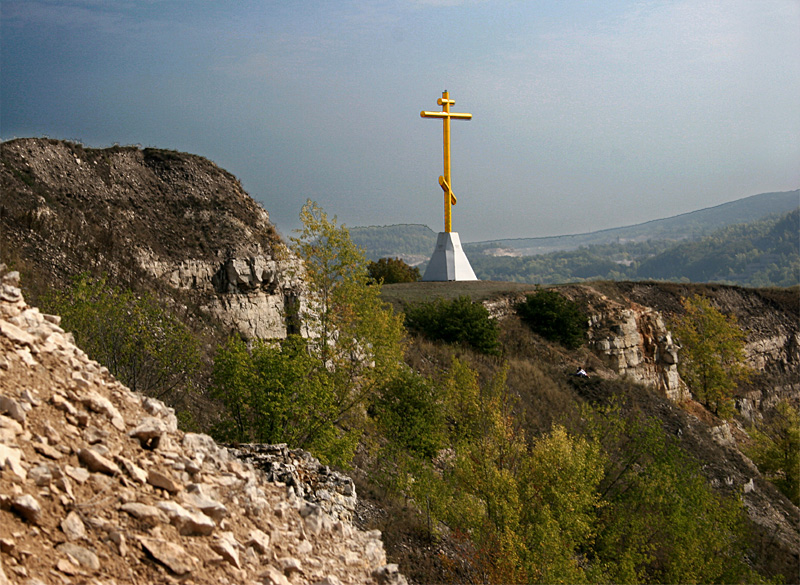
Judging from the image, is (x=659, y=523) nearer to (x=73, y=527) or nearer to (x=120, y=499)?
(x=120, y=499)

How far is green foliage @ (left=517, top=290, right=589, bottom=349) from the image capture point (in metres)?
39.6

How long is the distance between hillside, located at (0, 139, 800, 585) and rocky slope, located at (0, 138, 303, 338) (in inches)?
3.0

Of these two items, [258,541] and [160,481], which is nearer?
[160,481]

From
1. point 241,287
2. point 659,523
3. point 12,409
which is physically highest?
point 241,287

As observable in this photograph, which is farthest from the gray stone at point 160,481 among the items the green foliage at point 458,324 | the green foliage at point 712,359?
the green foliage at point 712,359

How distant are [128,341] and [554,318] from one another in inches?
1198

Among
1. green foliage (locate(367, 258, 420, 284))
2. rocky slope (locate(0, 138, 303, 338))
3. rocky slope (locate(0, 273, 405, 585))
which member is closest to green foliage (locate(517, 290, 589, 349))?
green foliage (locate(367, 258, 420, 284))

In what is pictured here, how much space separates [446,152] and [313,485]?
128ft

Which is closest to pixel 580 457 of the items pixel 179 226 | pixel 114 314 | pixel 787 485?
pixel 114 314

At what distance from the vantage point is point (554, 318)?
39.7 metres

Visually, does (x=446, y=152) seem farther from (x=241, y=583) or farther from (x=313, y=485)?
(x=241, y=583)

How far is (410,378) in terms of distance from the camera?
18203mm

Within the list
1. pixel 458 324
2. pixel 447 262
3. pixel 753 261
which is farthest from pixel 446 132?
pixel 753 261

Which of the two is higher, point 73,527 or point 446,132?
point 446,132
